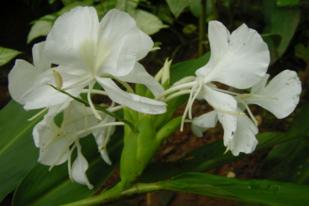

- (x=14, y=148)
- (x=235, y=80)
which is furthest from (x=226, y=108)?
(x=14, y=148)

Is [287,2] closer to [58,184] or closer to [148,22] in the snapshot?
[148,22]

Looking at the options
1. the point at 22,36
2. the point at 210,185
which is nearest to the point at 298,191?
the point at 210,185

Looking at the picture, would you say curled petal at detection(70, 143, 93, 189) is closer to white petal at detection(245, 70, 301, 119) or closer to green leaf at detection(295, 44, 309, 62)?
white petal at detection(245, 70, 301, 119)

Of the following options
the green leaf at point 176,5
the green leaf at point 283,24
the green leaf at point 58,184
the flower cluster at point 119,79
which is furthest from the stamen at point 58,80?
the green leaf at point 283,24

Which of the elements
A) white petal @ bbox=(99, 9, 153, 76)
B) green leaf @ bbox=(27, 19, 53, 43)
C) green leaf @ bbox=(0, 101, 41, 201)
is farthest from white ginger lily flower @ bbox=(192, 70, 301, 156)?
green leaf @ bbox=(27, 19, 53, 43)

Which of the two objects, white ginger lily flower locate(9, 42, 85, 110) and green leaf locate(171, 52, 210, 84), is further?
green leaf locate(171, 52, 210, 84)

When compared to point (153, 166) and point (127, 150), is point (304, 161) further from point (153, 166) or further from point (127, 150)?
point (127, 150)
